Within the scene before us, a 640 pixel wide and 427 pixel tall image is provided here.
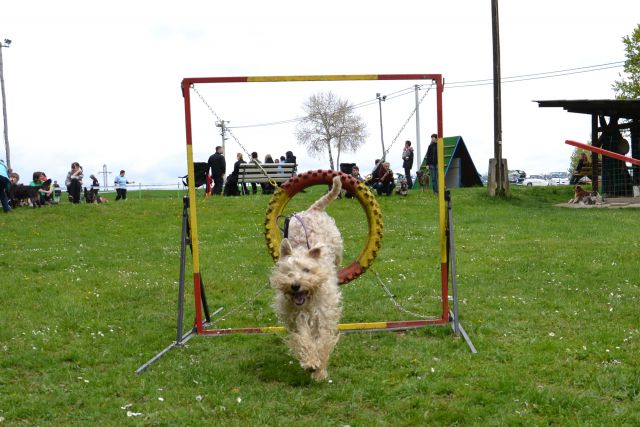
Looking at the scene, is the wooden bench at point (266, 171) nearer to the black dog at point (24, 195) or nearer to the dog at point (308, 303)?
the black dog at point (24, 195)

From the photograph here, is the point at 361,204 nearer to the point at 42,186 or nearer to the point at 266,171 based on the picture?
the point at 266,171

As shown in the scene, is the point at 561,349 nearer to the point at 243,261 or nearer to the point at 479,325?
the point at 479,325

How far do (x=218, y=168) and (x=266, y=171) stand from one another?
1779 mm

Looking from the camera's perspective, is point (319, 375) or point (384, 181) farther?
point (384, 181)

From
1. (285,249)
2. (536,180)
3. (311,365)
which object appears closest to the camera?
(311,365)

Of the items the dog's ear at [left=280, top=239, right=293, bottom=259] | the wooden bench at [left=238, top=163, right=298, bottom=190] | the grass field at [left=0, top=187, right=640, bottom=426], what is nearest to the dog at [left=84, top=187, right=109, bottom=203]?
the wooden bench at [left=238, top=163, right=298, bottom=190]

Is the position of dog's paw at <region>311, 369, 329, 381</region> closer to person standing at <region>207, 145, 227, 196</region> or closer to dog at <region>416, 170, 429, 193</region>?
person standing at <region>207, 145, 227, 196</region>

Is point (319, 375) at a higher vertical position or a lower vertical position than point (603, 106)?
lower

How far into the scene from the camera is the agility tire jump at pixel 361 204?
7359 millimetres

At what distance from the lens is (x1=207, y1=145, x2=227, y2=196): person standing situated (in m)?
22.3

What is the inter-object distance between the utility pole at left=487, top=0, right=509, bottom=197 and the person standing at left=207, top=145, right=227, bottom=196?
9.30m

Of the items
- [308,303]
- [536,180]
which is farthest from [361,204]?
[536,180]

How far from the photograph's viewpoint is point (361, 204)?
7434mm

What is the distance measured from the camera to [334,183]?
7141mm
